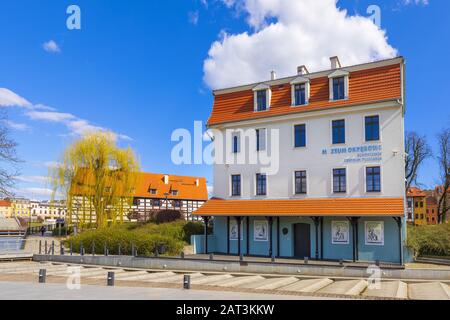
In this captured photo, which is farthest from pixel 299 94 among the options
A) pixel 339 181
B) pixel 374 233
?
pixel 374 233

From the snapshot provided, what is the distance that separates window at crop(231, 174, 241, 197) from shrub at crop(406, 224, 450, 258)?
34.1ft

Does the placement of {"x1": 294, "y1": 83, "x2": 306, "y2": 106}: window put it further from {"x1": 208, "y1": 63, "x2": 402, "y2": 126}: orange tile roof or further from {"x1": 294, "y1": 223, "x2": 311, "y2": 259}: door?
{"x1": 294, "y1": 223, "x2": 311, "y2": 259}: door

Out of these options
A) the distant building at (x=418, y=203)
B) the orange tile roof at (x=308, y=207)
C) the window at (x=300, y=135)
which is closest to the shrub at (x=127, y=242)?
the orange tile roof at (x=308, y=207)

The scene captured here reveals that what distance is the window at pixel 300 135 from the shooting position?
81.8 feet

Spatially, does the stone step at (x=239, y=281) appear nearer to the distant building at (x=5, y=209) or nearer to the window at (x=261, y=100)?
the window at (x=261, y=100)

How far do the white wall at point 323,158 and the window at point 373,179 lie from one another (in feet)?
0.77

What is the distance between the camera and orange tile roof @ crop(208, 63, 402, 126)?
2245 centimetres

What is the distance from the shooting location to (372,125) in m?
22.9

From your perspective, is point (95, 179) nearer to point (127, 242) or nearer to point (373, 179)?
point (127, 242)

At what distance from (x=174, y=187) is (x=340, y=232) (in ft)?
130

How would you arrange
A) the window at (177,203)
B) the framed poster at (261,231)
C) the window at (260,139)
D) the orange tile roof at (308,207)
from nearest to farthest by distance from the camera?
1. the orange tile roof at (308,207)
2. the framed poster at (261,231)
3. the window at (260,139)
4. the window at (177,203)

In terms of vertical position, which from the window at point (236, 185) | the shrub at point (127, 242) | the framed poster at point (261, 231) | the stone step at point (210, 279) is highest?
the window at point (236, 185)

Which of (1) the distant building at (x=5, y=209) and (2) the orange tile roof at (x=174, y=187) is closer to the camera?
(2) the orange tile roof at (x=174, y=187)

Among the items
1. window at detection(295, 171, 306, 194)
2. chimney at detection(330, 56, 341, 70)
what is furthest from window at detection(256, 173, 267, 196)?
chimney at detection(330, 56, 341, 70)
